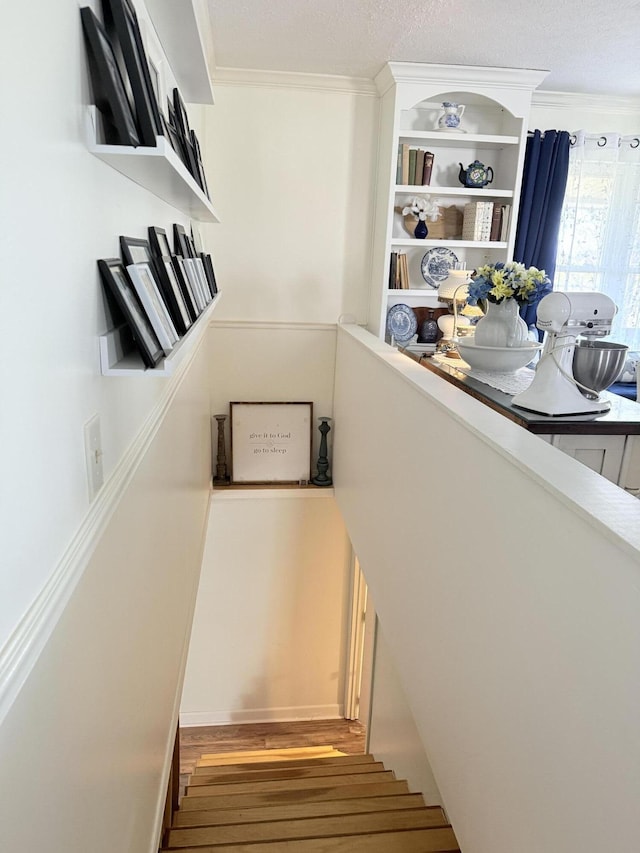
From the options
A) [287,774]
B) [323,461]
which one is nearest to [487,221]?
[323,461]

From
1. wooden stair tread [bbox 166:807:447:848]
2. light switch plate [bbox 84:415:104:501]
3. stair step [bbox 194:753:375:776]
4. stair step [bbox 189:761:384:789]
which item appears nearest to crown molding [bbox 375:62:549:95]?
light switch plate [bbox 84:415:104:501]

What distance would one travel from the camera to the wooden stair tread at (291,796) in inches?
108

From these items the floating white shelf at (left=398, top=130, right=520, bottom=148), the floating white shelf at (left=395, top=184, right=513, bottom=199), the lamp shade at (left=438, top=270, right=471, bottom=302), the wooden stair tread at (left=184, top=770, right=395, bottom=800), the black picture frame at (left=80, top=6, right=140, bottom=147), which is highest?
the floating white shelf at (left=398, top=130, right=520, bottom=148)

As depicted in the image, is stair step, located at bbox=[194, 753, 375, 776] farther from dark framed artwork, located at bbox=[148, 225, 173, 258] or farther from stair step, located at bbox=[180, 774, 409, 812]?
dark framed artwork, located at bbox=[148, 225, 173, 258]

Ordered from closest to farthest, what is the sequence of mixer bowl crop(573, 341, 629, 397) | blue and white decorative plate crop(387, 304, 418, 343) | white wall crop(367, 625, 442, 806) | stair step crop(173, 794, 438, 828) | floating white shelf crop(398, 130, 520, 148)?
1. mixer bowl crop(573, 341, 629, 397)
2. stair step crop(173, 794, 438, 828)
3. white wall crop(367, 625, 442, 806)
4. floating white shelf crop(398, 130, 520, 148)
5. blue and white decorative plate crop(387, 304, 418, 343)

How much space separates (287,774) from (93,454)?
3004 millimetres

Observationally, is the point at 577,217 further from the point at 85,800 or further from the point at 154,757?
the point at 85,800

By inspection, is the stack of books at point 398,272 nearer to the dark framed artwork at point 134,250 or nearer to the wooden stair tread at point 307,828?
the dark framed artwork at point 134,250

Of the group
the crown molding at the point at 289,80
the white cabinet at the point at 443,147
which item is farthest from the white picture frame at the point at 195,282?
the crown molding at the point at 289,80

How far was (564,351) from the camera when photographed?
2.05m

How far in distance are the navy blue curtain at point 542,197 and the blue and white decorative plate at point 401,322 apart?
0.82 metres

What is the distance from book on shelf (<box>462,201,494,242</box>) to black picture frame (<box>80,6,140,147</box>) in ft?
9.99

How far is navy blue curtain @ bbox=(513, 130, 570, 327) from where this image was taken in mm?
3896

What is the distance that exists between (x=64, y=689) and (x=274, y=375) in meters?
3.30
